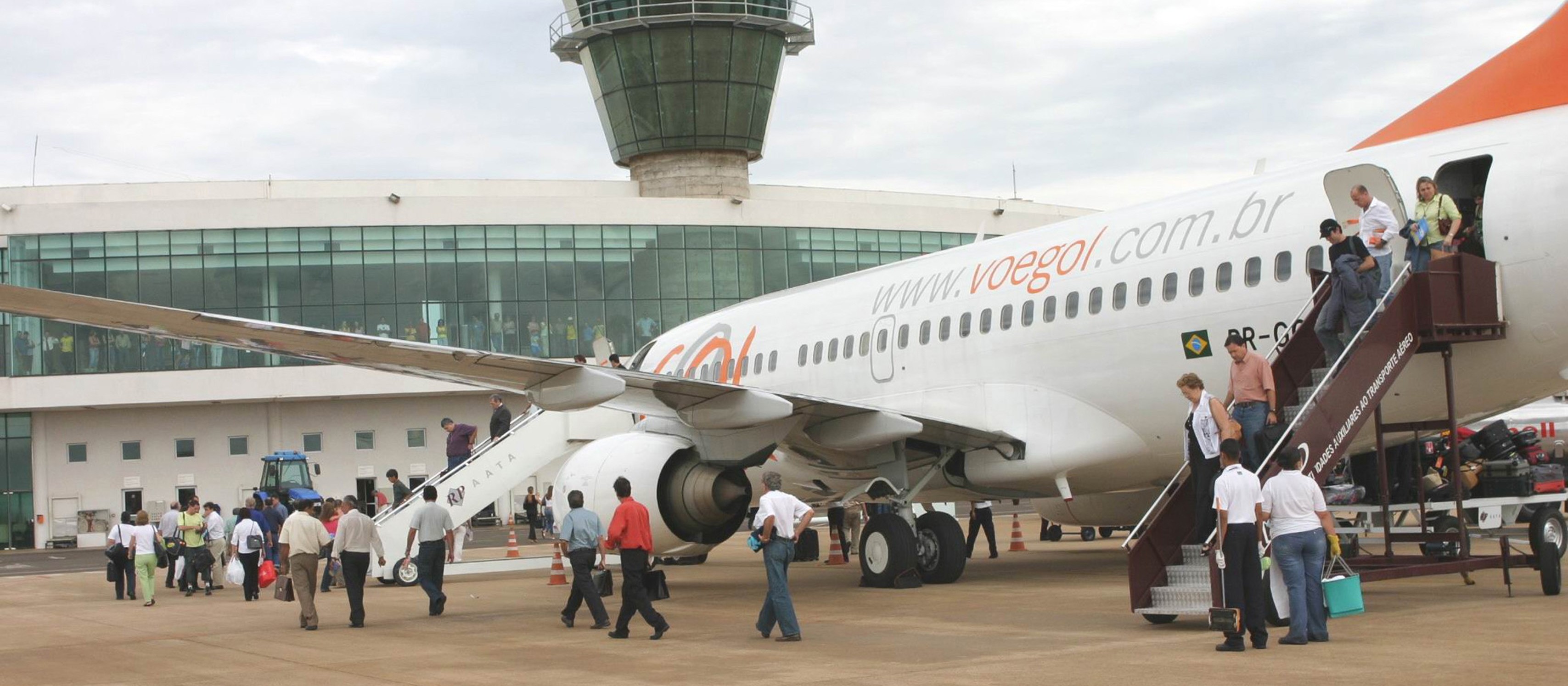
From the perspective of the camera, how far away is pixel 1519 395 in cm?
1331

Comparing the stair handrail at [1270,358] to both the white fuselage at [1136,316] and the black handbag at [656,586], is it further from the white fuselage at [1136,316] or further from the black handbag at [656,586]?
the black handbag at [656,586]

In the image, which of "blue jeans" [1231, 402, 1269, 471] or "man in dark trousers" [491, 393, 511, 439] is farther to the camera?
"man in dark trousers" [491, 393, 511, 439]

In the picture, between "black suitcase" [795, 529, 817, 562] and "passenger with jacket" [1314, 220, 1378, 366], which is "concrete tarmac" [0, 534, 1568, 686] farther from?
"black suitcase" [795, 529, 817, 562]

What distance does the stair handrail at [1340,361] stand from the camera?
11797mm

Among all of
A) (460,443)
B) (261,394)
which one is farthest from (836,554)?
(261,394)

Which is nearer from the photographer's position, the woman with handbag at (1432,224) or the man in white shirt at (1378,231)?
the woman with handbag at (1432,224)

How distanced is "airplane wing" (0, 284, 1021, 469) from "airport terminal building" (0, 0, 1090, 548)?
3142 cm

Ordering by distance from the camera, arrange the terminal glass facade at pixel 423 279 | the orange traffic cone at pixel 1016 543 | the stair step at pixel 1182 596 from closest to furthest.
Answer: the stair step at pixel 1182 596 → the orange traffic cone at pixel 1016 543 → the terminal glass facade at pixel 423 279

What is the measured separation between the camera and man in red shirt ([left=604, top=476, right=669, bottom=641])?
512 inches

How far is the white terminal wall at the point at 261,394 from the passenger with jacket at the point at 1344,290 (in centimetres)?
3718

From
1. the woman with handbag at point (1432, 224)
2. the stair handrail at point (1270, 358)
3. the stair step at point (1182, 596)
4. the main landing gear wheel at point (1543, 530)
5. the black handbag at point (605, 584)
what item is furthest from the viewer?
the black handbag at point (605, 584)

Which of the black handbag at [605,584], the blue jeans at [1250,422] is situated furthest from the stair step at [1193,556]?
the black handbag at [605,584]

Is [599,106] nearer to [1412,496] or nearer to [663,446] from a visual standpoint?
[663,446]

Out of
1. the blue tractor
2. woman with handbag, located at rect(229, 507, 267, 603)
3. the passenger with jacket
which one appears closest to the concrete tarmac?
woman with handbag, located at rect(229, 507, 267, 603)
